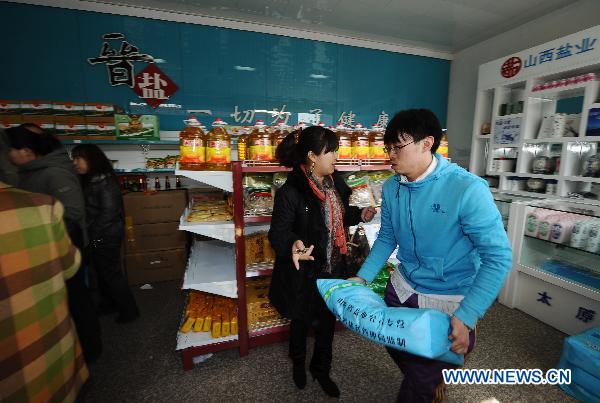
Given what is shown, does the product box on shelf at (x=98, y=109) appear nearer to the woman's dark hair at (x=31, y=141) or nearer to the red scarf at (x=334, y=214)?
the woman's dark hair at (x=31, y=141)

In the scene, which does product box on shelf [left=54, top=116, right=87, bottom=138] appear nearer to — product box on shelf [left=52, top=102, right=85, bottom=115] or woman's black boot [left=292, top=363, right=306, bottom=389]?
product box on shelf [left=52, top=102, right=85, bottom=115]

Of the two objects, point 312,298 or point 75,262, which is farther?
point 312,298

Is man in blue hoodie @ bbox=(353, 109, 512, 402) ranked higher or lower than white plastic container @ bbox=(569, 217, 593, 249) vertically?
higher

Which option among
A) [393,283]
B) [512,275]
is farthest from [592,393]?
[393,283]

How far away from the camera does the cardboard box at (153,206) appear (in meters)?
3.62

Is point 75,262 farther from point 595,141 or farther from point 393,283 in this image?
point 595,141

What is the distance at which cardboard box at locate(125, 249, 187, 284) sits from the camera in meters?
3.67

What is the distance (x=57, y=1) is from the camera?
349cm

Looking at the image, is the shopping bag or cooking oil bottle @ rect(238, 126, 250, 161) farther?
cooking oil bottle @ rect(238, 126, 250, 161)

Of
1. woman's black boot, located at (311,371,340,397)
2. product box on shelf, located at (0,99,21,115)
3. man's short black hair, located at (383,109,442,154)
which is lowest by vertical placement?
woman's black boot, located at (311,371,340,397)

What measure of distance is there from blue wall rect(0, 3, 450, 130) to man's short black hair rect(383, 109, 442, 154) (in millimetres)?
3531

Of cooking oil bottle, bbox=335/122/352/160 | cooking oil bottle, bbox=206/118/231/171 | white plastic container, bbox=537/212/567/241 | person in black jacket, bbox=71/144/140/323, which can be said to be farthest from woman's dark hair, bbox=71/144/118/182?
white plastic container, bbox=537/212/567/241

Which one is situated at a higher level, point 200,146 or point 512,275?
point 200,146

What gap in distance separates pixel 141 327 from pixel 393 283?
2.51 meters
